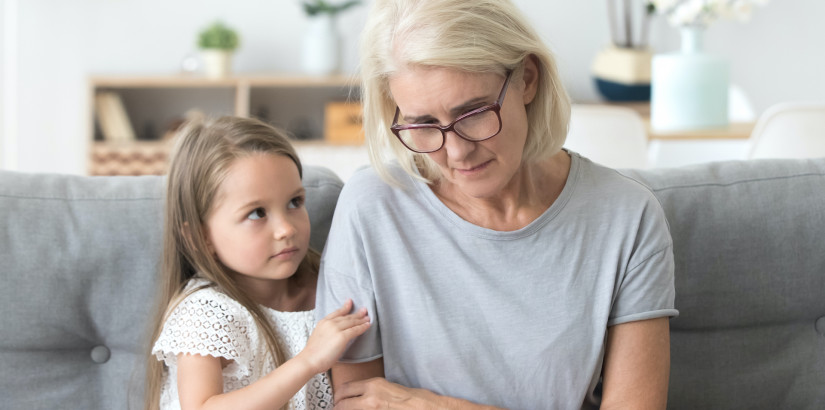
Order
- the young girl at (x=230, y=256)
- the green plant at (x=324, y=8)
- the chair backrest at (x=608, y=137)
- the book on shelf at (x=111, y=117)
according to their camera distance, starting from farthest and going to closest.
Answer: the green plant at (x=324, y=8) < the book on shelf at (x=111, y=117) < the chair backrest at (x=608, y=137) < the young girl at (x=230, y=256)

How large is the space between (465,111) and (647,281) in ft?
1.38

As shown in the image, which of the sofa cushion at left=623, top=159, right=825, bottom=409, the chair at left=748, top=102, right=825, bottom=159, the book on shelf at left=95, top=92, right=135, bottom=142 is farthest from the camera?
the book on shelf at left=95, top=92, right=135, bottom=142

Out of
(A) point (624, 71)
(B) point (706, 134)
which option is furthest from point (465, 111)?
(A) point (624, 71)

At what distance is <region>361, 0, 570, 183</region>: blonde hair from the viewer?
1306 mm

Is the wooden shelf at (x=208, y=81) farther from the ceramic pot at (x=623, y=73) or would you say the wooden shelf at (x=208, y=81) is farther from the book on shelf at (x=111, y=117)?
the ceramic pot at (x=623, y=73)

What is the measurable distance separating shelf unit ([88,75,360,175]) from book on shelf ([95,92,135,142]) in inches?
1.7

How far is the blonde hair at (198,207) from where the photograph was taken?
1627mm

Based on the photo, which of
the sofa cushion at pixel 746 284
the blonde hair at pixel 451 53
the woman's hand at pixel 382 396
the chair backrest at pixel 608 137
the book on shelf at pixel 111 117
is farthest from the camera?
the book on shelf at pixel 111 117

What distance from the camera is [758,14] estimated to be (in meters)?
4.98

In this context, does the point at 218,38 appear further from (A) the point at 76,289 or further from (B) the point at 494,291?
(B) the point at 494,291

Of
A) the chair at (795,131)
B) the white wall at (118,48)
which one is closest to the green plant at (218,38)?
the white wall at (118,48)

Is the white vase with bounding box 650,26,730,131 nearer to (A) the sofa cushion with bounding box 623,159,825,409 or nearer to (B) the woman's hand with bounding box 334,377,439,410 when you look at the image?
(A) the sofa cushion with bounding box 623,159,825,409

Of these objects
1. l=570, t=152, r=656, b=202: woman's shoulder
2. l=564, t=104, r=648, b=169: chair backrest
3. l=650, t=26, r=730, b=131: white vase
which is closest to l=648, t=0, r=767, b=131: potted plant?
l=650, t=26, r=730, b=131: white vase

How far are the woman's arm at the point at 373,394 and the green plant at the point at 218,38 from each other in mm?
3950
